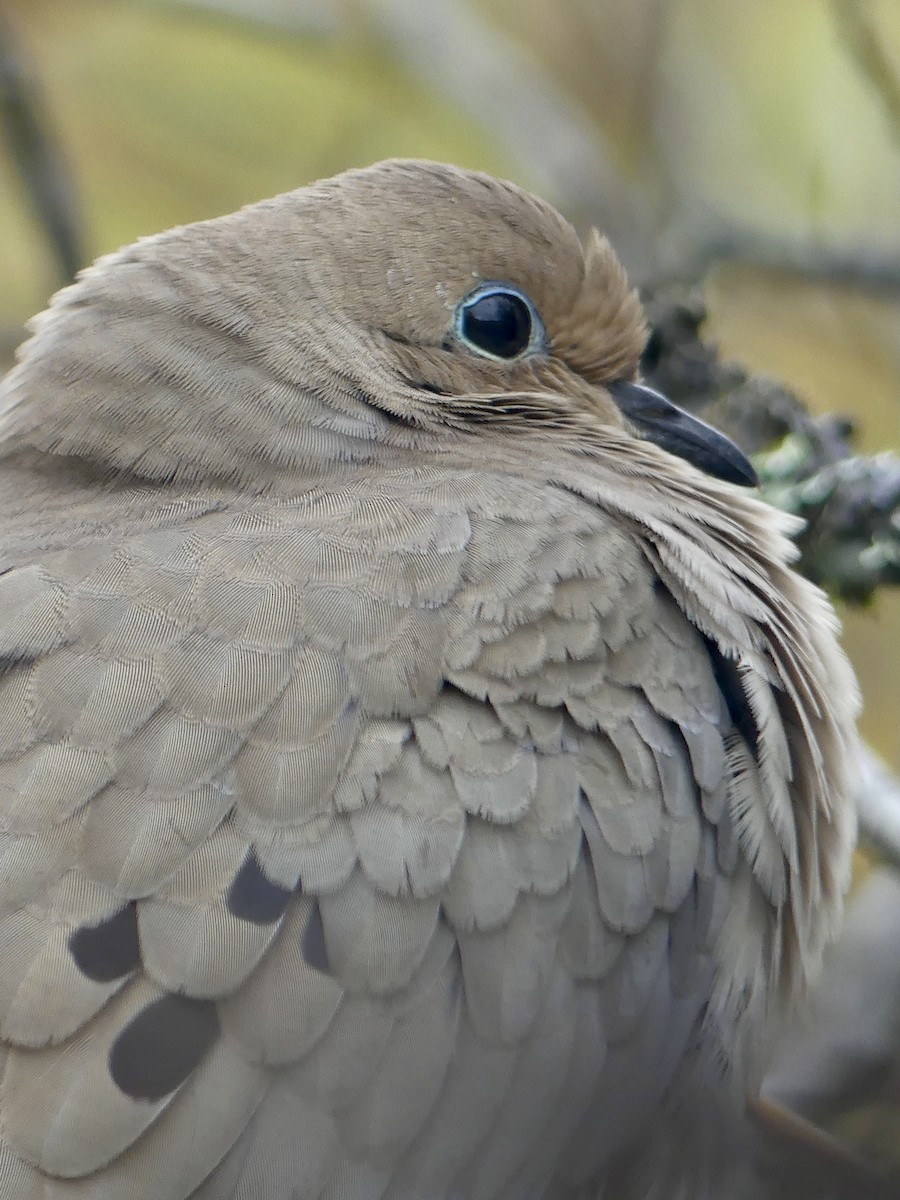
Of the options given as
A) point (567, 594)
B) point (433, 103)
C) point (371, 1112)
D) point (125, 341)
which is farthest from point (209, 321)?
point (433, 103)

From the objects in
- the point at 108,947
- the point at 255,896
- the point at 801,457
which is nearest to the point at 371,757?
the point at 255,896

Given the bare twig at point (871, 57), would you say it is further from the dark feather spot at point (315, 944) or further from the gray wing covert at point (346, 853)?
the dark feather spot at point (315, 944)

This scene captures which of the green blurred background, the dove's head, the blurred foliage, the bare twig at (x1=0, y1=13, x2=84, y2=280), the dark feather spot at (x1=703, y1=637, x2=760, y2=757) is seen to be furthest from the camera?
the blurred foliage

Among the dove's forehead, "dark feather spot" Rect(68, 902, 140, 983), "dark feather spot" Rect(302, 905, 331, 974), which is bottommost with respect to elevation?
"dark feather spot" Rect(68, 902, 140, 983)

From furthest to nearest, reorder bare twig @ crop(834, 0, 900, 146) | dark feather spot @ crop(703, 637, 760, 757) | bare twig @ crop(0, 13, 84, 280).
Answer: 1. bare twig @ crop(0, 13, 84, 280)
2. bare twig @ crop(834, 0, 900, 146)
3. dark feather spot @ crop(703, 637, 760, 757)

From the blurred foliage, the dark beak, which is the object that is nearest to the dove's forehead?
the dark beak

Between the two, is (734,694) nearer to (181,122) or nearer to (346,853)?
(346,853)

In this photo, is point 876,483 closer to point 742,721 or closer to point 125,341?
point 742,721

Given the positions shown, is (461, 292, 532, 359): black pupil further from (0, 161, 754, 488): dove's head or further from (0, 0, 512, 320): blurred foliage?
(0, 0, 512, 320): blurred foliage
